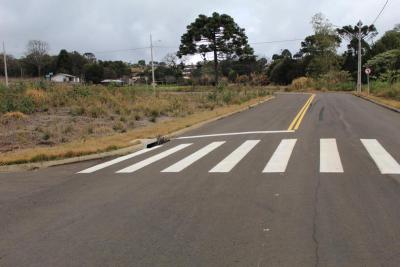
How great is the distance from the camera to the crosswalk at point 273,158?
421 inches

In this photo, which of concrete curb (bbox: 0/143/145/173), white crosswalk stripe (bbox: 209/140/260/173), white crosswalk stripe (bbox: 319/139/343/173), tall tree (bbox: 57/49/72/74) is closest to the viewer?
white crosswalk stripe (bbox: 319/139/343/173)

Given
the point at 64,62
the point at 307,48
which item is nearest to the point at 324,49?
the point at 307,48

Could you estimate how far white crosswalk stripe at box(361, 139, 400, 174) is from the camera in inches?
399

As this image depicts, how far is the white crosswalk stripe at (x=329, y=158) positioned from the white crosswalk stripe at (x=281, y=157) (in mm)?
809

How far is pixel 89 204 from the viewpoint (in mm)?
8125

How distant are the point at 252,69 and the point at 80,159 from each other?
105120 mm

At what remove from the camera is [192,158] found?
515 inches

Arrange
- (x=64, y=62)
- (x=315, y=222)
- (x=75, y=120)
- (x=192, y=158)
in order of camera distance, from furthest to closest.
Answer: (x=64, y=62) < (x=75, y=120) < (x=192, y=158) < (x=315, y=222)

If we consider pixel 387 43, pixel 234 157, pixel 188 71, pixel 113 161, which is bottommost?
pixel 113 161

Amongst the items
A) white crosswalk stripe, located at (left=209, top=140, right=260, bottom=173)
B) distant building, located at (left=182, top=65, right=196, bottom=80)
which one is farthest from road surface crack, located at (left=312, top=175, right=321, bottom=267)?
distant building, located at (left=182, top=65, right=196, bottom=80)

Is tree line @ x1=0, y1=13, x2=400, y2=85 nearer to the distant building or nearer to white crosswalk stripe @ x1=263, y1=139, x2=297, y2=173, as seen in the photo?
the distant building

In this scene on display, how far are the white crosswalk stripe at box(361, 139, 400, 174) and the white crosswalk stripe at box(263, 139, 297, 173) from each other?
2010 mm

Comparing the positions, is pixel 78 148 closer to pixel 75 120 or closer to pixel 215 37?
pixel 75 120

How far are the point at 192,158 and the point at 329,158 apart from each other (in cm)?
353
